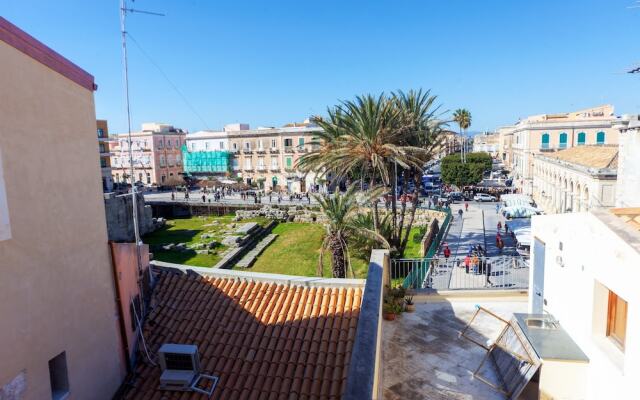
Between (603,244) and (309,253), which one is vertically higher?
(603,244)

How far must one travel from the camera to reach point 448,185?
183 ft

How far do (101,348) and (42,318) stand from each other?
1.71 meters

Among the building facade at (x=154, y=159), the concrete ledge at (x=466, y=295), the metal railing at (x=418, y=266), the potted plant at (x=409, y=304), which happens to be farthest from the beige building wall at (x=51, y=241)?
the building facade at (x=154, y=159)

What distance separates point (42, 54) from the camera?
527 centimetres

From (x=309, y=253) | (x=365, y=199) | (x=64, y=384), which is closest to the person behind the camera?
(x=64, y=384)

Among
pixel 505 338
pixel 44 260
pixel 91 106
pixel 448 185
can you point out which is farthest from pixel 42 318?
pixel 448 185

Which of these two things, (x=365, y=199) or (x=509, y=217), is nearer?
(x=365, y=199)

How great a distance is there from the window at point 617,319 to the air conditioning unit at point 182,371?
6.13 metres

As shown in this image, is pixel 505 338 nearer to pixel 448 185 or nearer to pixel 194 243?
pixel 194 243

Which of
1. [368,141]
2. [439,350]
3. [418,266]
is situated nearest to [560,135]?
[368,141]

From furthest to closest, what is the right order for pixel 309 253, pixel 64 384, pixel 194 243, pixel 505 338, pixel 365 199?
pixel 194 243 → pixel 309 253 → pixel 365 199 → pixel 505 338 → pixel 64 384

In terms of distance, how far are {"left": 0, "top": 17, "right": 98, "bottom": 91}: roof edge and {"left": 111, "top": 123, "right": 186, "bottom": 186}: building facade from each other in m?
63.6

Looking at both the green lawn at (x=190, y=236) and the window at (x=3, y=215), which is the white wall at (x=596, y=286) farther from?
the green lawn at (x=190, y=236)

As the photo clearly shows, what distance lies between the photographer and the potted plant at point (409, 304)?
9320 mm
